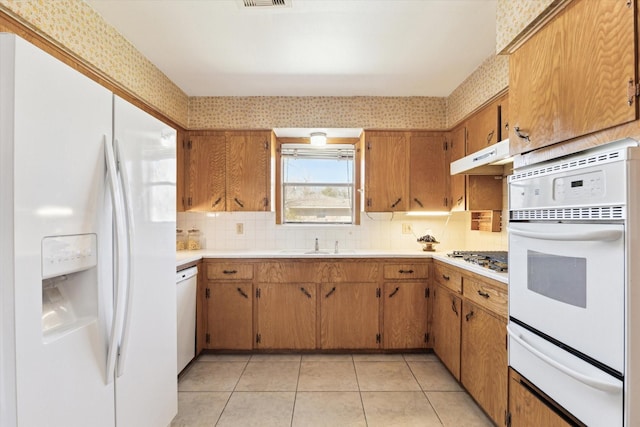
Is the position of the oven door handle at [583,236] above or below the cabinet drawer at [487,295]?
above

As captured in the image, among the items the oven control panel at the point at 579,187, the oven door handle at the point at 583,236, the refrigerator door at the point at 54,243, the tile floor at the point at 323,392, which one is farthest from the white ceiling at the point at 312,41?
the tile floor at the point at 323,392

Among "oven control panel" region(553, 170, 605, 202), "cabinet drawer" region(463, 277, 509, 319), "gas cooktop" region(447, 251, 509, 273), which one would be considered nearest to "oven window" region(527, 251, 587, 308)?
"oven control panel" region(553, 170, 605, 202)

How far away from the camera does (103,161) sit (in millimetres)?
1140

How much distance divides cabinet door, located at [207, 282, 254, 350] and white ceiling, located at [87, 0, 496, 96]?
5.96ft

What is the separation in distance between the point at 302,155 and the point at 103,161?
2654 mm

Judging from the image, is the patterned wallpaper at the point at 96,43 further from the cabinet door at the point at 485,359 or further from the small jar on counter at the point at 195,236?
the cabinet door at the point at 485,359

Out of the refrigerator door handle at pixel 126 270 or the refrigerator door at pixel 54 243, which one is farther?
the refrigerator door handle at pixel 126 270

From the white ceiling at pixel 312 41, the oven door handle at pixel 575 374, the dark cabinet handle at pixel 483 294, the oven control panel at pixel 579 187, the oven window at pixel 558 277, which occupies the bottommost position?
the oven door handle at pixel 575 374

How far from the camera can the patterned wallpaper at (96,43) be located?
1507 mm

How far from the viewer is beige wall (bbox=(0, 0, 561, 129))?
1548 mm

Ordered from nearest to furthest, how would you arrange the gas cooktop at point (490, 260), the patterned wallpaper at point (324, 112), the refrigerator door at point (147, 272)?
the refrigerator door at point (147, 272) < the gas cooktop at point (490, 260) < the patterned wallpaper at point (324, 112)

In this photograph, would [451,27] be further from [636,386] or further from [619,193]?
[636,386]

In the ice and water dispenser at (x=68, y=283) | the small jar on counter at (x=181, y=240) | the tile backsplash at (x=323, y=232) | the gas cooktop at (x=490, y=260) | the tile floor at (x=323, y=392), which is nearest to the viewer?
the ice and water dispenser at (x=68, y=283)

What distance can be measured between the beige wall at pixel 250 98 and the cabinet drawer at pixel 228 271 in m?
1.33
